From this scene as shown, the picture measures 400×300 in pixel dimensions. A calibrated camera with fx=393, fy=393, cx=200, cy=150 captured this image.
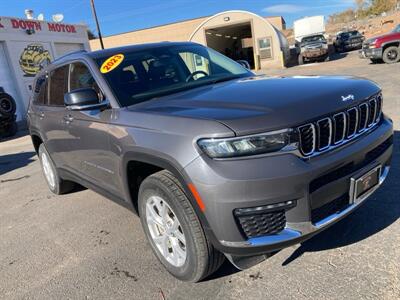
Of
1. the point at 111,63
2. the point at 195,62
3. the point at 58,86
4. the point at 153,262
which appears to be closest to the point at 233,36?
the point at 58,86

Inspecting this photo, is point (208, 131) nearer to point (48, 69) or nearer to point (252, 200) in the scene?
point (252, 200)

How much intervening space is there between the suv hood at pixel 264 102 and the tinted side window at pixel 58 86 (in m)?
1.63

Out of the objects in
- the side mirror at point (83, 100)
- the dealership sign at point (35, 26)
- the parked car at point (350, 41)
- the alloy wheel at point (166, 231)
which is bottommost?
the parked car at point (350, 41)

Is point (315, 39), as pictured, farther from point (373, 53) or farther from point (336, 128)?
point (336, 128)

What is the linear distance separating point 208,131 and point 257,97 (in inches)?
22.6

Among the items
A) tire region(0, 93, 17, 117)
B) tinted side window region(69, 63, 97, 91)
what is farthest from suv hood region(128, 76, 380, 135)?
tire region(0, 93, 17, 117)

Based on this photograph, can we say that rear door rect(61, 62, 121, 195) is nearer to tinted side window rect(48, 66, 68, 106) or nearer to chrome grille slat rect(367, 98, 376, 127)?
tinted side window rect(48, 66, 68, 106)

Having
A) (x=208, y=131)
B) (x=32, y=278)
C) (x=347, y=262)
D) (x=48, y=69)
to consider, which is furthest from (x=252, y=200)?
(x=48, y=69)

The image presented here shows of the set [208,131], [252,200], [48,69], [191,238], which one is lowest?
[191,238]

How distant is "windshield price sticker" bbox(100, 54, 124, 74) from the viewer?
3656 millimetres

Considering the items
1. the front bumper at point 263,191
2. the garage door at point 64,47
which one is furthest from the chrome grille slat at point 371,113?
the garage door at point 64,47

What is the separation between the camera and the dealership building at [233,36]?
29859mm

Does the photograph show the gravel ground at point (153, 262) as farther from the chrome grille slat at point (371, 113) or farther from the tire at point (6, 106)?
the tire at point (6, 106)

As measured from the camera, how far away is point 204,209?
2.48 meters
